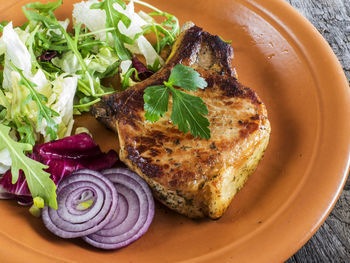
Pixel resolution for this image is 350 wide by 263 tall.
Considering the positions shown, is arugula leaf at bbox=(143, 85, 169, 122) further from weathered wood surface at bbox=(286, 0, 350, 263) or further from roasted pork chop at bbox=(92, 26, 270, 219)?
weathered wood surface at bbox=(286, 0, 350, 263)

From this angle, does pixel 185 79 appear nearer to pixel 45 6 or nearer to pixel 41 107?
pixel 41 107

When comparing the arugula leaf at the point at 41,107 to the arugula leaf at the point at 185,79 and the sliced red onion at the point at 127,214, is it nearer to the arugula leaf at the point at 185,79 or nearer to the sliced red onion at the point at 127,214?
the sliced red onion at the point at 127,214

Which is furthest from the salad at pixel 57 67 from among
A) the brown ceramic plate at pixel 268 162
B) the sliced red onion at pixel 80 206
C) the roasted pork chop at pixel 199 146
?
the roasted pork chop at pixel 199 146

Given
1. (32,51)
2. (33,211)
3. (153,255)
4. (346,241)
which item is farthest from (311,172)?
(32,51)

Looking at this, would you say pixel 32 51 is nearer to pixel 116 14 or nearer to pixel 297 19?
pixel 116 14

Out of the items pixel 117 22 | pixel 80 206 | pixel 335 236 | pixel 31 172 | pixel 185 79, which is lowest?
pixel 335 236

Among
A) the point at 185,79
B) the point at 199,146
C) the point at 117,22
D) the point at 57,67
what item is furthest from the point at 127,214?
the point at 117,22
